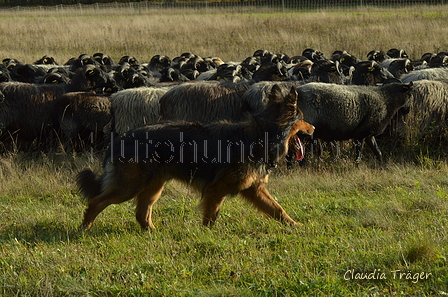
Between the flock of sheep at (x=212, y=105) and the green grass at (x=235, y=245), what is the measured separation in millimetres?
2016

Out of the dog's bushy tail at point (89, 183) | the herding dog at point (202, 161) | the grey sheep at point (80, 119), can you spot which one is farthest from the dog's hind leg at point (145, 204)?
the grey sheep at point (80, 119)

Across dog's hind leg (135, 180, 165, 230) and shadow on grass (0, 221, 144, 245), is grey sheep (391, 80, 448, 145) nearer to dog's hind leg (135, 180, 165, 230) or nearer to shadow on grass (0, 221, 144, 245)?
dog's hind leg (135, 180, 165, 230)

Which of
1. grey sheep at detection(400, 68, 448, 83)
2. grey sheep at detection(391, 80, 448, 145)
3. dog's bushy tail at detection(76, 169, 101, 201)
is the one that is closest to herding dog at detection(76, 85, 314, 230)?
dog's bushy tail at detection(76, 169, 101, 201)

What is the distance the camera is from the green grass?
14.1 ft

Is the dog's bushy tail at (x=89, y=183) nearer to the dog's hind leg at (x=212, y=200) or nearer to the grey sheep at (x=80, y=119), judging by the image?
the dog's hind leg at (x=212, y=200)

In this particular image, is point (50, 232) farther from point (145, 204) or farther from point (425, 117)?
point (425, 117)

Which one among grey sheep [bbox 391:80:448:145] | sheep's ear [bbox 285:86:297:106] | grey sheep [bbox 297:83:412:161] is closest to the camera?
sheep's ear [bbox 285:86:297:106]

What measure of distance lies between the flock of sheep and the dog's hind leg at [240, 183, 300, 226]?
3083mm

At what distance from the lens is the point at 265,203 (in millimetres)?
5781

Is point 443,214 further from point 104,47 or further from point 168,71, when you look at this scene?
point 104,47

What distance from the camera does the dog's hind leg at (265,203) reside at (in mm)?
5762

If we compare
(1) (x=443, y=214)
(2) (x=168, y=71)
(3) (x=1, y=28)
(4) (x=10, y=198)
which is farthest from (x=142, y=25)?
(1) (x=443, y=214)

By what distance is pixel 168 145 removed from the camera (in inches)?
215

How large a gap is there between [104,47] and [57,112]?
1585 cm
